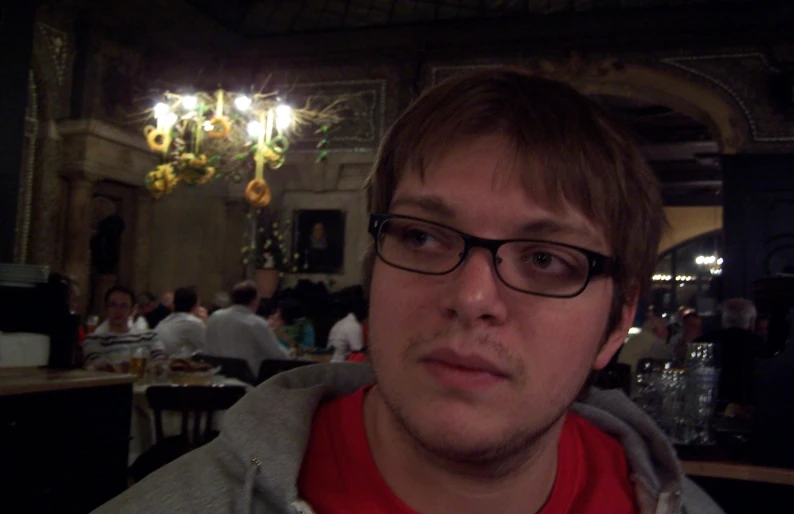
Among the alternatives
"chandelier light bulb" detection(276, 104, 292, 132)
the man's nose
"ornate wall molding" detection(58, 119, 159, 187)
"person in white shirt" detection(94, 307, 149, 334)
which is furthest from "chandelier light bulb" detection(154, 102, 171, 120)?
the man's nose

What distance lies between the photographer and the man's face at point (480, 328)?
93 centimetres

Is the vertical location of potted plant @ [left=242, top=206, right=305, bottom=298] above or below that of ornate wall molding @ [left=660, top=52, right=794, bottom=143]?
below

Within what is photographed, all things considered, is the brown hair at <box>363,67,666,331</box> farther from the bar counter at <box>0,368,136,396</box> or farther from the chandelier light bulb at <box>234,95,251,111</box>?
the chandelier light bulb at <box>234,95,251,111</box>

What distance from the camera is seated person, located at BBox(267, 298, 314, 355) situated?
6.73 metres

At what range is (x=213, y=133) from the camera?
517cm

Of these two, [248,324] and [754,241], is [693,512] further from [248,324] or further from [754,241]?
[754,241]

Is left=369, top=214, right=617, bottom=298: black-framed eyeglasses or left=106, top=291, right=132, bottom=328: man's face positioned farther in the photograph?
left=106, top=291, right=132, bottom=328: man's face

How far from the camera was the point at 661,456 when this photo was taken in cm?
126

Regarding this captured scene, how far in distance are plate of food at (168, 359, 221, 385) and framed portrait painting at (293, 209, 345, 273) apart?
439 cm

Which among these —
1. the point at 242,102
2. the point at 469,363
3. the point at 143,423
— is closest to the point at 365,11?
the point at 242,102

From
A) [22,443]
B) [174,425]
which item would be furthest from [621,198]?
[174,425]

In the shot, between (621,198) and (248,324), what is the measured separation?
4572mm

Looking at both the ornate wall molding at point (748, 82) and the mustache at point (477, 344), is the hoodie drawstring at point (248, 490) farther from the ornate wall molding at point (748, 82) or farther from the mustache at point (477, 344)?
the ornate wall molding at point (748, 82)

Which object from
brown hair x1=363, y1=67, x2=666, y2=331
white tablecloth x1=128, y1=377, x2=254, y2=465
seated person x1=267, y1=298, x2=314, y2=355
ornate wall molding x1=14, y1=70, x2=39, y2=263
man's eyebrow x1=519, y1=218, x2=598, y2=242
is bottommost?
white tablecloth x1=128, y1=377, x2=254, y2=465
